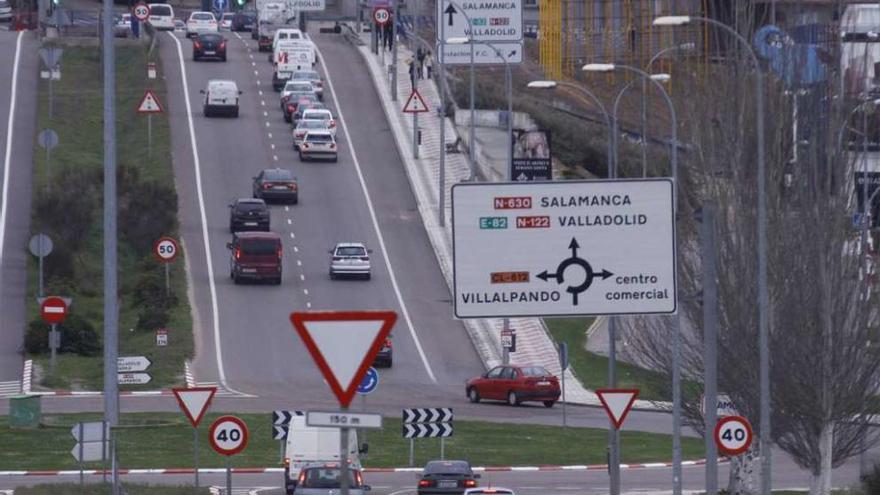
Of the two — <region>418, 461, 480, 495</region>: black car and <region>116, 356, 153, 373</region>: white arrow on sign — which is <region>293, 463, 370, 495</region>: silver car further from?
<region>116, 356, 153, 373</region>: white arrow on sign

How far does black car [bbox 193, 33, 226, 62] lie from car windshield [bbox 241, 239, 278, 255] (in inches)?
1570

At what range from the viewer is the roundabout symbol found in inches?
691

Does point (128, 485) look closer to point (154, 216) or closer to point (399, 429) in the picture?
point (399, 429)

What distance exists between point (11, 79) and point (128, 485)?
225ft

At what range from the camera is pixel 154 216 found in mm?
65312

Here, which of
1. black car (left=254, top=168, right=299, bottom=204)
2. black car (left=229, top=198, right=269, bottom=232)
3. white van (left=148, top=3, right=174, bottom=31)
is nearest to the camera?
black car (left=229, top=198, right=269, bottom=232)

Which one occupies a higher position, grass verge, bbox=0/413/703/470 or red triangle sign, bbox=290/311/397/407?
red triangle sign, bbox=290/311/397/407

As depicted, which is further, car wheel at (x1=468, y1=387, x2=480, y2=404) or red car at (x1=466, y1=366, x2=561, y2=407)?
car wheel at (x1=468, y1=387, x2=480, y2=404)

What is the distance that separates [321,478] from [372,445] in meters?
12.3

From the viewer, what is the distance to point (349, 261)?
6222 cm

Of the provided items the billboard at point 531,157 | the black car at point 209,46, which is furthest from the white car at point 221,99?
the billboard at point 531,157

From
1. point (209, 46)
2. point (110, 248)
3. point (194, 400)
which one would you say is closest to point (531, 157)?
point (194, 400)

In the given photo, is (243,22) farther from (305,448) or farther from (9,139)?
(305,448)

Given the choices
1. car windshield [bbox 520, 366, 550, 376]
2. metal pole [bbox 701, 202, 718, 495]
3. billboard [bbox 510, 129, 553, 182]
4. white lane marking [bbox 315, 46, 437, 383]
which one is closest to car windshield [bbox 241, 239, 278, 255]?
white lane marking [bbox 315, 46, 437, 383]
